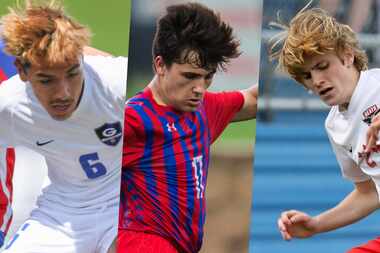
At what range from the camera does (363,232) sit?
3518 millimetres

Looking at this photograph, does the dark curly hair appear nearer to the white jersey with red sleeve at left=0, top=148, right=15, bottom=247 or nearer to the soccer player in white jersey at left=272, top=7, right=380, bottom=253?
the soccer player in white jersey at left=272, top=7, right=380, bottom=253

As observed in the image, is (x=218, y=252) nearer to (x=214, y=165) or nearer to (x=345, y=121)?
(x=214, y=165)

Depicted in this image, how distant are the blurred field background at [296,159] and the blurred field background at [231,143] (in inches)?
3.6

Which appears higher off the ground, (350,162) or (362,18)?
(362,18)

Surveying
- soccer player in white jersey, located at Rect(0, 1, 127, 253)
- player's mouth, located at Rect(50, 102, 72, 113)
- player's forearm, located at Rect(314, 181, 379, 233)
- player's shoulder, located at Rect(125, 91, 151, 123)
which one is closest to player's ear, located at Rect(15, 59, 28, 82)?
soccer player in white jersey, located at Rect(0, 1, 127, 253)

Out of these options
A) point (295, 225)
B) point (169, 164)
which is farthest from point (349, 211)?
point (169, 164)

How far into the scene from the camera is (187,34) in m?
3.26

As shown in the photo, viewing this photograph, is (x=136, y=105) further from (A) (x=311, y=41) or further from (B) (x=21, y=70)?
(A) (x=311, y=41)

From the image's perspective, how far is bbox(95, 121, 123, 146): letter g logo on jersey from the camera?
338cm

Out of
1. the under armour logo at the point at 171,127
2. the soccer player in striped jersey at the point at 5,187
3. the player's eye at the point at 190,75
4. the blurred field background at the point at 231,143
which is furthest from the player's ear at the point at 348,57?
the soccer player in striped jersey at the point at 5,187

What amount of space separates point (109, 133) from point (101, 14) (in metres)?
0.40

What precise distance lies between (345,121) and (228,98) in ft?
1.31

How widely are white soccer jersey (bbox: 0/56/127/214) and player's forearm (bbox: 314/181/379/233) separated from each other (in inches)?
28.3

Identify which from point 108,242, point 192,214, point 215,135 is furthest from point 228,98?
point 108,242
